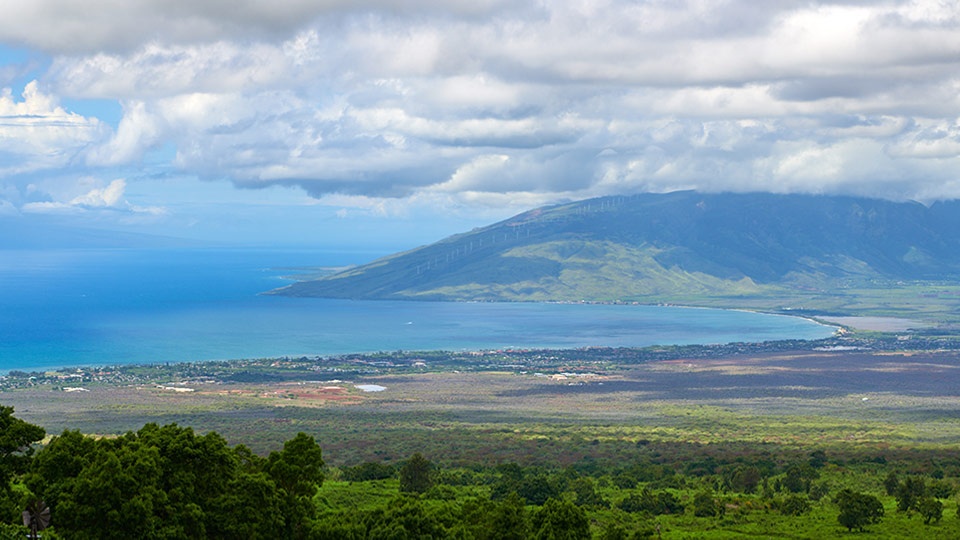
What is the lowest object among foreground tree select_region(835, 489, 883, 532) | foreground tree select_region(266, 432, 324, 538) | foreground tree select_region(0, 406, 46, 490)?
foreground tree select_region(835, 489, 883, 532)

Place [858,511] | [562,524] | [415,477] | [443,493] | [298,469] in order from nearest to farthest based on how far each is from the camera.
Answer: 1. [562,524]
2. [298,469]
3. [858,511]
4. [443,493]
5. [415,477]

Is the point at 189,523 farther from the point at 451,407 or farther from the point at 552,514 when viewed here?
the point at 451,407

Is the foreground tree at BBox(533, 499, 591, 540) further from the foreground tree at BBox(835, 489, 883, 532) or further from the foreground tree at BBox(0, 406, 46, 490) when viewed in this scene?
the foreground tree at BBox(835, 489, 883, 532)

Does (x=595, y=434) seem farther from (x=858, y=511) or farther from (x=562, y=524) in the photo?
(x=562, y=524)

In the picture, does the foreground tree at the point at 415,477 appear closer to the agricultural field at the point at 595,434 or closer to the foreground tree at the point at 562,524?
the agricultural field at the point at 595,434

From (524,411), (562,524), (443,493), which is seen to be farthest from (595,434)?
(562,524)

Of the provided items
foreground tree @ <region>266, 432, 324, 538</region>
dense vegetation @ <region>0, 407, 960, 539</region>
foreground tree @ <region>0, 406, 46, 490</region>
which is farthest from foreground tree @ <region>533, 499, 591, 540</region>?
foreground tree @ <region>0, 406, 46, 490</region>

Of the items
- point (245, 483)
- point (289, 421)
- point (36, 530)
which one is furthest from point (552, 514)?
point (289, 421)
